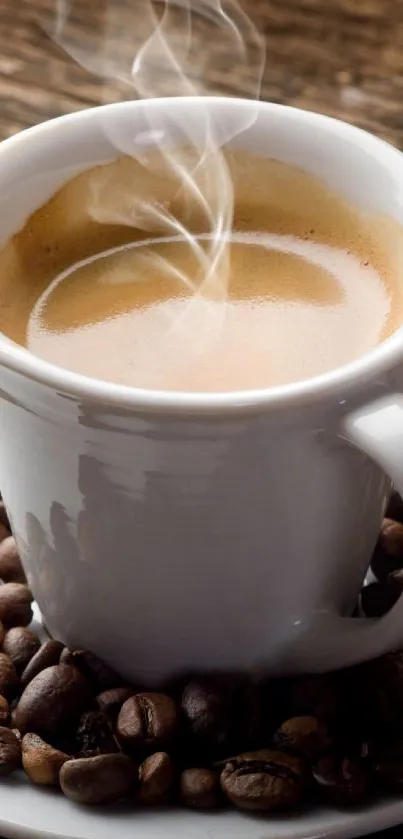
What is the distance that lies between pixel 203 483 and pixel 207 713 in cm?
19

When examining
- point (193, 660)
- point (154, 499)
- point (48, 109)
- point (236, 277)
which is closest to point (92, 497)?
point (154, 499)

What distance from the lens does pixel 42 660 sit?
1.00m

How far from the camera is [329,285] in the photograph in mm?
→ 1106

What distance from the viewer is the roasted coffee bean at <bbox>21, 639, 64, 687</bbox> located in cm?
99

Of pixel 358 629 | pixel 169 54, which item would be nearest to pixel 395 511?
pixel 358 629

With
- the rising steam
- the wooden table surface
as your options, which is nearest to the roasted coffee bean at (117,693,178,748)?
the rising steam

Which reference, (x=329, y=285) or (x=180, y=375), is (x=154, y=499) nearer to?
(x=180, y=375)

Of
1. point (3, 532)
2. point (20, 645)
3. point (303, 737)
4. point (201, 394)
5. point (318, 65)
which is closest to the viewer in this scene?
point (201, 394)

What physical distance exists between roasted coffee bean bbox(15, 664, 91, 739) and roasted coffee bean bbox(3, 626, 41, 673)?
56mm

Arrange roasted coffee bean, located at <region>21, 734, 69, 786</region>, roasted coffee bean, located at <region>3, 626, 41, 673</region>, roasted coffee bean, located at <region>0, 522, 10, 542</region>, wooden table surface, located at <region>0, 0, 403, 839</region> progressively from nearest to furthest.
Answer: roasted coffee bean, located at <region>21, 734, 69, 786</region> → roasted coffee bean, located at <region>3, 626, 41, 673</region> → roasted coffee bean, located at <region>0, 522, 10, 542</region> → wooden table surface, located at <region>0, 0, 403, 839</region>

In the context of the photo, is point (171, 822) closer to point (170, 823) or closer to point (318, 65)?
point (170, 823)

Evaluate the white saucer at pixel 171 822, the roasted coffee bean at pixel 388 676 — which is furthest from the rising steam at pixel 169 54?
the white saucer at pixel 171 822

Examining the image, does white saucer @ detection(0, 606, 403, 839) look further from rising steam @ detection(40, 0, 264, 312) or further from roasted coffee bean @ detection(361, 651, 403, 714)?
rising steam @ detection(40, 0, 264, 312)

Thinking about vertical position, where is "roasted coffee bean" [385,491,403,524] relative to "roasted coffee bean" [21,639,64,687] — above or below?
above
